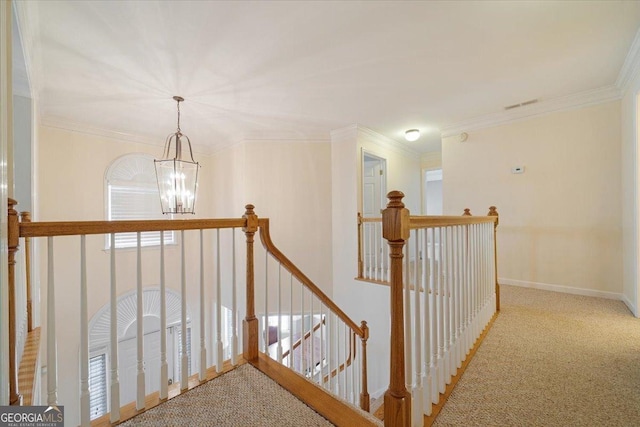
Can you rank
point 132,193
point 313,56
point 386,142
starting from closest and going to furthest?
1. point 313,56
2. point 132,193
3. point 386,142

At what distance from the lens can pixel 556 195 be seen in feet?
11.0

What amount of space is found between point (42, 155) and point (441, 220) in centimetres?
504

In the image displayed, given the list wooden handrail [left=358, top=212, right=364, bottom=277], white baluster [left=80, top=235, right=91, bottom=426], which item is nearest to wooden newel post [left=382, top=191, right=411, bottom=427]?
white baluster [left=80, top=235, right=91, bottom=426]

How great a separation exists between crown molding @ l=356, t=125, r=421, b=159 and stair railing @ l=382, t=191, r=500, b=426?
8.37 feet

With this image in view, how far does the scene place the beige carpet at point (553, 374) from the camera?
1.31m

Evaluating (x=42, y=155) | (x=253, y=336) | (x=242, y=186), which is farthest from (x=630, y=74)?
(x=42, y=155)

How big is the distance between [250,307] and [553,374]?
6.51 ft

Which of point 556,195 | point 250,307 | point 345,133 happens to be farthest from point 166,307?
point 556,195

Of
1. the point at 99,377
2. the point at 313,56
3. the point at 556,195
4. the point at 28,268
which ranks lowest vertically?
the point at 99,377

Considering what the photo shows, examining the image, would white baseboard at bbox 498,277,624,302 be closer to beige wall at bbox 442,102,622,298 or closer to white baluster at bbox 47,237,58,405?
beige wall at bbox 442,102,622,298

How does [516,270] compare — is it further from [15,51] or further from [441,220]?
[15,51]

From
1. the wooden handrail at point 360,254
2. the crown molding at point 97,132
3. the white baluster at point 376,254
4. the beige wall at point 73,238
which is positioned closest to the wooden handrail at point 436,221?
the white baluster at point 376,254

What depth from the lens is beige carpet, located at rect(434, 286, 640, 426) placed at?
1307 millimetres

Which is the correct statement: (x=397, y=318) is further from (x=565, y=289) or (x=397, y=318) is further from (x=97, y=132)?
(x=97, y=132)
